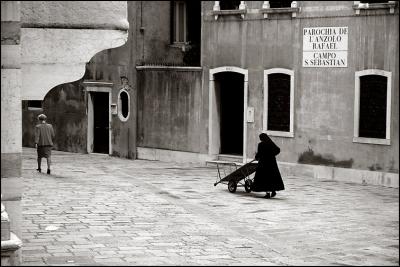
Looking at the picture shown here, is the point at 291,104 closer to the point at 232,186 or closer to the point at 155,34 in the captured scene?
the point at 232,186

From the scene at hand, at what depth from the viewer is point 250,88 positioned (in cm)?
2436

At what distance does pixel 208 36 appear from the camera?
25578mm

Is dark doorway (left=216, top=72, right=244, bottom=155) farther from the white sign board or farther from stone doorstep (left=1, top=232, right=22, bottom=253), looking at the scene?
stone doorstep (left=1, top=232, right=22, bottom=253)

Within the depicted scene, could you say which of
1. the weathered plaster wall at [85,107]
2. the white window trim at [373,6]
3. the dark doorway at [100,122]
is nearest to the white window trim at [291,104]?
the white window trim at [373,6]

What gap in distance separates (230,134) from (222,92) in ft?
4.25

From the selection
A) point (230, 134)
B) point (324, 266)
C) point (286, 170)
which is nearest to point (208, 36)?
point (230, 134)

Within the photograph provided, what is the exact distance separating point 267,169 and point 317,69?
16.5 feet

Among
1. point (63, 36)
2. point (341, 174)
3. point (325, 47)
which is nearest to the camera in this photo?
point (63, 36)

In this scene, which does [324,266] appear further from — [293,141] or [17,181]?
[293,141]

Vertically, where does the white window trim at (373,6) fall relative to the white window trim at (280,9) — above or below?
below

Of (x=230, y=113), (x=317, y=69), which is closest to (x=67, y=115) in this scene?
(x=230, y=113)

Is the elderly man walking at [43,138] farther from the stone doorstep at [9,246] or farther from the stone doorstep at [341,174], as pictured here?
the stone doorstep at [9,246]

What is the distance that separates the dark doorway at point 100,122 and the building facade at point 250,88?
4 cm

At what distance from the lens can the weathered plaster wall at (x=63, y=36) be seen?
673cm
